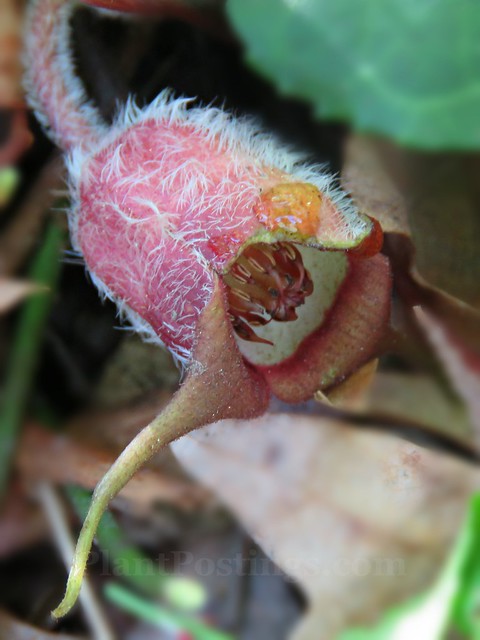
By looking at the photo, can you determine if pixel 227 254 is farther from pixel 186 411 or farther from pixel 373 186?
pixel 373 186

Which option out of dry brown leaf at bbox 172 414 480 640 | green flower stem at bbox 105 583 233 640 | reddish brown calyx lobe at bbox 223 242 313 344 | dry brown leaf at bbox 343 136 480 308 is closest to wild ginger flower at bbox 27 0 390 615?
reddish brown calyx lobe at bbox 223 242 313 344

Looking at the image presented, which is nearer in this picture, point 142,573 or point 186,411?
point 186,411

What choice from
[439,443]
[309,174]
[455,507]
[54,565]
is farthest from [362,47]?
[54,565]

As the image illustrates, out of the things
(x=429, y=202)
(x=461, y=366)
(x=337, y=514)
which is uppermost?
(x=429, y=202)

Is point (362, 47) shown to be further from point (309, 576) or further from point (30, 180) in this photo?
point (309, 576)

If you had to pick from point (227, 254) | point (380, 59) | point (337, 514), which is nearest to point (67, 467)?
point (337, 514)

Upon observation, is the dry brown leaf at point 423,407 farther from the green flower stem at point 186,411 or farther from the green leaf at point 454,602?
the green flower stem at point 186,411

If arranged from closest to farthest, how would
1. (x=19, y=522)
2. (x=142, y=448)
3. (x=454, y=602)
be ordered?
(x=142, y=448) < (x=454, y=602) < (x=19, y=522)
